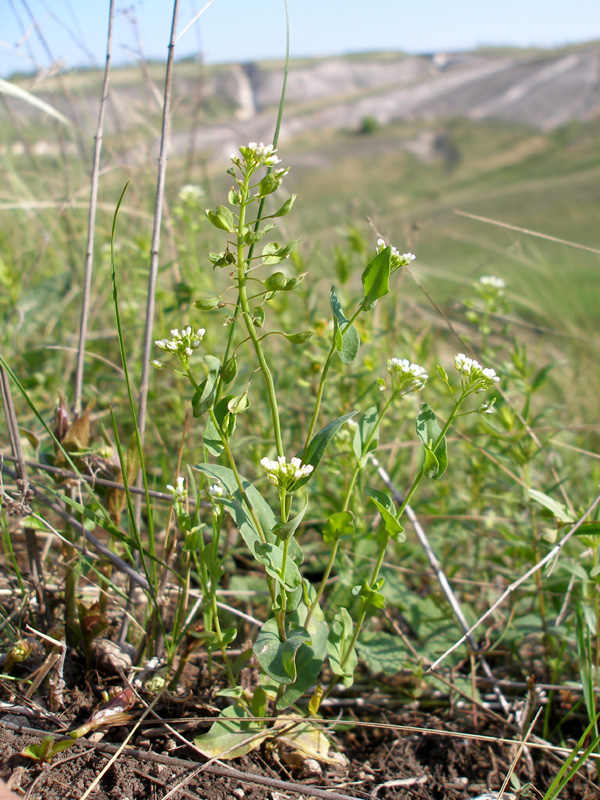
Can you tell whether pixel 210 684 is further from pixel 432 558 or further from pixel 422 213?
pixel 422 213

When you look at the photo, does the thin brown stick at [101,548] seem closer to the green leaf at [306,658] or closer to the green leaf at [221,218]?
the green leaf at [306,658]

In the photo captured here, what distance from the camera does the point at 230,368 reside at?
68 centimetres

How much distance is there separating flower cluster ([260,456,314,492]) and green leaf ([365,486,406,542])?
10cm

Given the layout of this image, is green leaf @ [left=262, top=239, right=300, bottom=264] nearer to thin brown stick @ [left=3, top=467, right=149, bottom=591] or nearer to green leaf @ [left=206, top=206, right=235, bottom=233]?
green leaf @ [left=206, top=206, right=235, bottom=233]

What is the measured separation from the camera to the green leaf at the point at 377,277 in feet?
2.14

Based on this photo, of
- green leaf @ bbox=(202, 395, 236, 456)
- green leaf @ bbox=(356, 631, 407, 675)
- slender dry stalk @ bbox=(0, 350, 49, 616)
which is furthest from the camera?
green leaf @ bbox=(356, 631, 407, 675)

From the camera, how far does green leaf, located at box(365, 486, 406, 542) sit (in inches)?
27.9

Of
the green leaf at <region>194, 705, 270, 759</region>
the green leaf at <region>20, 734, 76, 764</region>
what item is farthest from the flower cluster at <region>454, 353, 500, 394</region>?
the green leaf at <region>20, 734, 76, 764</region>

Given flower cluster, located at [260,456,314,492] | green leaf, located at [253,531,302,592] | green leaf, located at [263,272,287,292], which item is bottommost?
green leaf, located at [253,531,302,592]

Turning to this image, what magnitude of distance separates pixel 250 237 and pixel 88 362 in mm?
1090

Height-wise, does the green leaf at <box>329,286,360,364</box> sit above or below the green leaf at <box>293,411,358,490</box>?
above

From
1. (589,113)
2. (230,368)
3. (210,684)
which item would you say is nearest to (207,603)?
→ (210,684)

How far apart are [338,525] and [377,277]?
302 millimetres

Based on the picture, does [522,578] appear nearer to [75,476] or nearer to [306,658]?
[306,658]
